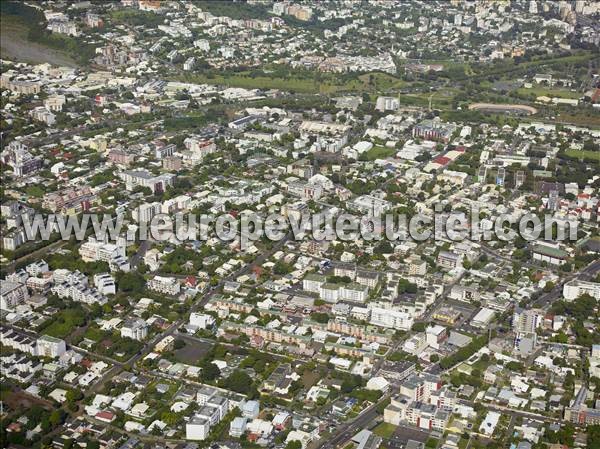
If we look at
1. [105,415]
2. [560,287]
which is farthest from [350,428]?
[560,287]

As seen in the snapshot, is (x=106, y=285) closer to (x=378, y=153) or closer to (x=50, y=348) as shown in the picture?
(x=50, y=348)

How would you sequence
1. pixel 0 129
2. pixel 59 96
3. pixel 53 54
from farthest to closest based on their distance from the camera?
pixel 53 54 < pixel 59 96 < pixel 0 129

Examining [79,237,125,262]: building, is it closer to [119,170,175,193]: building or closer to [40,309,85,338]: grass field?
[40,309,85,338]: grass field

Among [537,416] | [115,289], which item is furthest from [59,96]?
[537,416]

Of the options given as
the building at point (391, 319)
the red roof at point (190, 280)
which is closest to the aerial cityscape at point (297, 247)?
the building at point (391, 319)

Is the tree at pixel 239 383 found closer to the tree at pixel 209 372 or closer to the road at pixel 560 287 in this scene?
the tree at pixel 209 372

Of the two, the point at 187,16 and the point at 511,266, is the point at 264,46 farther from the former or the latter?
the point at 511,266

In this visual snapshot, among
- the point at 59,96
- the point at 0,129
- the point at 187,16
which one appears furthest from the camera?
the point at 187,16

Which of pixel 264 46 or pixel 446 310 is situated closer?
pixel 446 310
